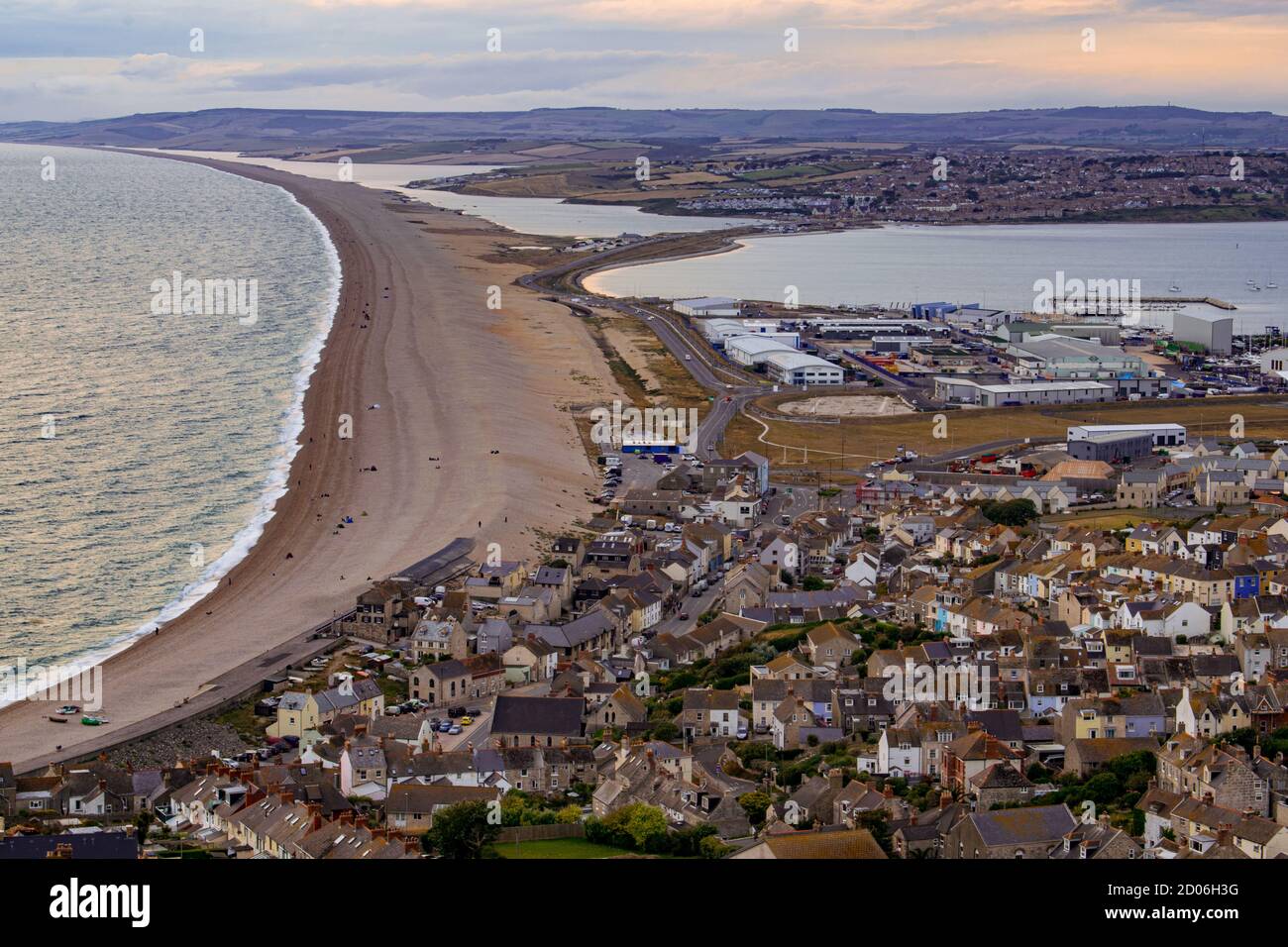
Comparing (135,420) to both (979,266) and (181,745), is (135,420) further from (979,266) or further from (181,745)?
(979,266)

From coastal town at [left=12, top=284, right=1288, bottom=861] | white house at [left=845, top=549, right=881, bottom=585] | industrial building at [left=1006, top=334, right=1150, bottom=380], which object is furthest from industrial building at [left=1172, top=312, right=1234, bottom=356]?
white house at [left=845, top=549, right=881, bottom=585]

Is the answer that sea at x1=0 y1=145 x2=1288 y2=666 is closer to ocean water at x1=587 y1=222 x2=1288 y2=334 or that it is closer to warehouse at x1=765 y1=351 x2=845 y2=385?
ocean water at x1=587 y1=222 x2=1288 y2=334

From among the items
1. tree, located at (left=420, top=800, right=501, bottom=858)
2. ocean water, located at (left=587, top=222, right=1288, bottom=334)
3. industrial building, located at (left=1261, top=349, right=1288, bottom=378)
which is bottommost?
tree, located at (left=420, top=800, right=501, bottom=858)

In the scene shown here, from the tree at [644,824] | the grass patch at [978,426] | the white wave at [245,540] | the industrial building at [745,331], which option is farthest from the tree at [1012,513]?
the industrial building at [745,331]

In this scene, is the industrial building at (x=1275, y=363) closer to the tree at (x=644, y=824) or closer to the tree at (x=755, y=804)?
the tree at (x=755, y=804)

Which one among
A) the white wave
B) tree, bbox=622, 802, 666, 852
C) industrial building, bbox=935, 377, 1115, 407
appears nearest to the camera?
tree, bbox=622, 802, 666, 852
